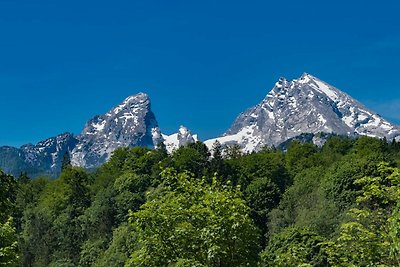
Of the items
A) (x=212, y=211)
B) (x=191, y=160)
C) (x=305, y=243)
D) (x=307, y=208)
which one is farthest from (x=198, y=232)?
(x=191, y=160)

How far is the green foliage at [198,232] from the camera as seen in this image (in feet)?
53.8

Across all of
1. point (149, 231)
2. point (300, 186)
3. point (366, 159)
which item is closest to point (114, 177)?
point (300, 186)

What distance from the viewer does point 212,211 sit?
16.6 meters

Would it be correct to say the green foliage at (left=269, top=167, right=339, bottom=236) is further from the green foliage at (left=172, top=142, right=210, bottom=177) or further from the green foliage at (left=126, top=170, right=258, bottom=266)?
the green foliage at (left=126, top=170, right=258, bottom=266)

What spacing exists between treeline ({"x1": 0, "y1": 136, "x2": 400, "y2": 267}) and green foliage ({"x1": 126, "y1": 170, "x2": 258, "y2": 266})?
0.11ft

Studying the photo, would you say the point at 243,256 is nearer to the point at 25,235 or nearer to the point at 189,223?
the point at 189,223

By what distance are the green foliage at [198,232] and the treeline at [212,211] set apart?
34mm

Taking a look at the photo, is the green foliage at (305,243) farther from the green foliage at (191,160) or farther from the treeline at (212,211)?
the green foliage at (191,160)

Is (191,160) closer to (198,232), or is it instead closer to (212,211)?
(198,232)

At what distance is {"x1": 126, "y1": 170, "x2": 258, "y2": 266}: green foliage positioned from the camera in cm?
1641

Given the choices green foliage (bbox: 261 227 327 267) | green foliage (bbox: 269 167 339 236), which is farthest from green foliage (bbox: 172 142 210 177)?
green foliage (bbox: 261 227 327 267)

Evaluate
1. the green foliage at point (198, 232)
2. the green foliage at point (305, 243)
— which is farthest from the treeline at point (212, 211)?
the green foliage at point (305, 243)

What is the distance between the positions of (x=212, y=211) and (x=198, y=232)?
77 cm

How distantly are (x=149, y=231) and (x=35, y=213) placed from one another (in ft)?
280
